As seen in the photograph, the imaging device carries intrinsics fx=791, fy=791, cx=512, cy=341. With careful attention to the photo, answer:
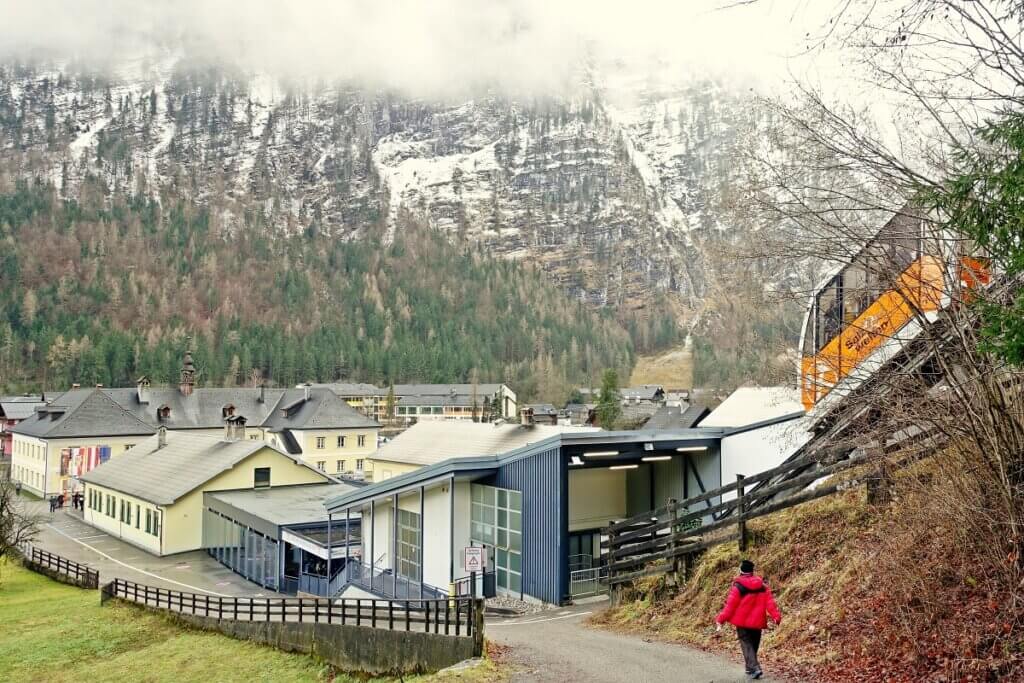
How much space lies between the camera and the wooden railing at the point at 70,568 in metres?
28.7

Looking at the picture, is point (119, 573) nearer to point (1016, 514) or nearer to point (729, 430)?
point (729, 430)

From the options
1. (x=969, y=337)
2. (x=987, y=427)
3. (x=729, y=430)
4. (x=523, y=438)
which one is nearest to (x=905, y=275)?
(x=969, y=337)

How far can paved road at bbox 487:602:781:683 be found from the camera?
29.4 feet

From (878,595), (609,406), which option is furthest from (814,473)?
(609,406)

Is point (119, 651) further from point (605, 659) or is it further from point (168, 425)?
point (168, 425)

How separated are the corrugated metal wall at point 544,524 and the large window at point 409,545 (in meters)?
Answer: 3.90

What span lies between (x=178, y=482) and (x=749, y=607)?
115 feet

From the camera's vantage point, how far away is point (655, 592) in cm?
1388

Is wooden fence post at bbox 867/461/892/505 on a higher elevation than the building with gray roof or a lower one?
higher

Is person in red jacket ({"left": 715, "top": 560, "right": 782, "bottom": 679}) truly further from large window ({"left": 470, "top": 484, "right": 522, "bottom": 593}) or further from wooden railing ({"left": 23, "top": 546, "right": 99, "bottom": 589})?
wooden railing ({"left": 23, "top": 546, "right": 99, "bottom": 589})

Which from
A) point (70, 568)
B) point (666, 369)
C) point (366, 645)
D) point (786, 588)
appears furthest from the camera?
point (666, 369)

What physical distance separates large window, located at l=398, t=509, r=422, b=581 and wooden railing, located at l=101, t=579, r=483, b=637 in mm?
1346

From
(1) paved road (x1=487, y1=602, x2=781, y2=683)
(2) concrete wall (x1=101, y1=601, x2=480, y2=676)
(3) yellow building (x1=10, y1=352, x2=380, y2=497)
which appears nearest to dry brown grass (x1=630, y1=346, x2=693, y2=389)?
(3) yellow building (x1=10, y1=352, x2=380, y2=497)

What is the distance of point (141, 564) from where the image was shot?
111 ft
